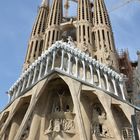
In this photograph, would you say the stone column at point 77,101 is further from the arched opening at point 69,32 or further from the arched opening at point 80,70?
the arched opening at point 69,32

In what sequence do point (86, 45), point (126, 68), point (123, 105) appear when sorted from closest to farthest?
point (123, 105), point (86, 45), point (126, 68)

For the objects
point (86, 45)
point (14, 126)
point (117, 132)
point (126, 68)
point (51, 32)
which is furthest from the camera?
point (126, 68)

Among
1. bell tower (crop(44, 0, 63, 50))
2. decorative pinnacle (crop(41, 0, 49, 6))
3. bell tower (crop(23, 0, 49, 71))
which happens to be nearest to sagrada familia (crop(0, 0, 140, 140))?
bell tower (crop(23, 0, 49, 71))

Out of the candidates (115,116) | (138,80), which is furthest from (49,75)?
(138,80)

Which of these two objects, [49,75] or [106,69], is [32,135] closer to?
[49,75]

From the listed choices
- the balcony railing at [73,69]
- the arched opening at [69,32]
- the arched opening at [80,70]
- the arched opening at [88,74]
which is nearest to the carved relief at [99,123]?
the balcony railing at [73,69]

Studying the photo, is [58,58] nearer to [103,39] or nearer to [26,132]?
[103,39]

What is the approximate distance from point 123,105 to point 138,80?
7578 millimetres

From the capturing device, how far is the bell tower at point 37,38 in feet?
69.1

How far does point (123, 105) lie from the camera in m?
15.7

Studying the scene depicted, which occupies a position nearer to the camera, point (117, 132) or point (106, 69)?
point (117, 132)

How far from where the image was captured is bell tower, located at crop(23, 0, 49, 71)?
829 inches

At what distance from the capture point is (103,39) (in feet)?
68.2

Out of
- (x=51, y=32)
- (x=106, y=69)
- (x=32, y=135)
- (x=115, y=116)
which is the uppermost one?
(x=51, y=32)
